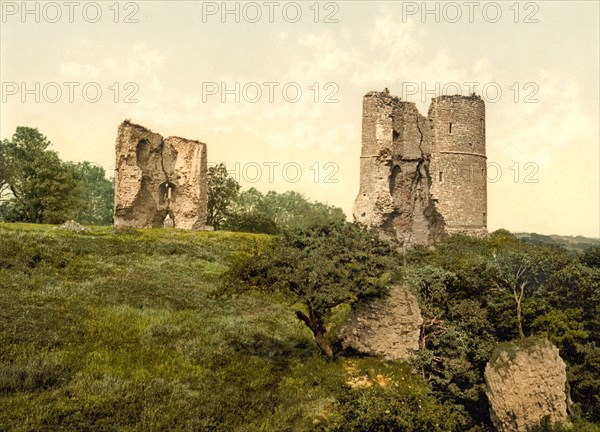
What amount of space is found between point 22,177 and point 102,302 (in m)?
32.9

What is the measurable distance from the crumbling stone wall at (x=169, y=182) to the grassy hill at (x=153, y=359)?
1178cm

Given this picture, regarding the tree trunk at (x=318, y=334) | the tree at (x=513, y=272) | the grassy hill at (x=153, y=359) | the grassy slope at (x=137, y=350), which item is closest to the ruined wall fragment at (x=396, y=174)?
the tree at (x=513, y=272)

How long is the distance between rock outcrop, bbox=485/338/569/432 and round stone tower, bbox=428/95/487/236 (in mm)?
19293

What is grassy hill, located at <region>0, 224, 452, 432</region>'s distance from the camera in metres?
12.3

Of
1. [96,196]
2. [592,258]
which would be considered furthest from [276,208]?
[592,258]

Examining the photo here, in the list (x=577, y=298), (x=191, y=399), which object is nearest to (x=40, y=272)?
(x=191, y=399)

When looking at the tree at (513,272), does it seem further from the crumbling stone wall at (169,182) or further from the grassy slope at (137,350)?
the crumbling stone wall at (169,182)

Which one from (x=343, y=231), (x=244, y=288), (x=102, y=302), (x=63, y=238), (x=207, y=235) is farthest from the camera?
(x=207, y=235)

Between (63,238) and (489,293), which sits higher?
(63,238)

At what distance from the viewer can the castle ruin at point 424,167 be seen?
36188 millimetres

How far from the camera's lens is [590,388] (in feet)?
60.5

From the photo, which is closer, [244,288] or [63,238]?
[244,288]

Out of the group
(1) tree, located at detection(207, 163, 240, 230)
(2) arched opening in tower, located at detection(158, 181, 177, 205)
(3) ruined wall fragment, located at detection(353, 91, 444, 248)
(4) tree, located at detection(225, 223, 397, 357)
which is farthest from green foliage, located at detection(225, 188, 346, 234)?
(4) tree, located at detection(225, 223, 397, 357)

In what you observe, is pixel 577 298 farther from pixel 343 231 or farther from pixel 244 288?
pixel 244 288
